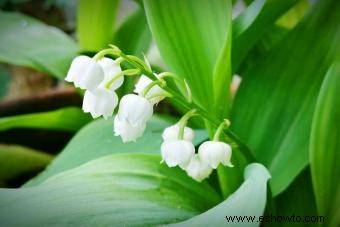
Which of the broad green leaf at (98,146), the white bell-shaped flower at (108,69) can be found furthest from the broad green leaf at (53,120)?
the white bell-shaped flower at (108,69)

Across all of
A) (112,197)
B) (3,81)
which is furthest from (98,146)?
(3,81)

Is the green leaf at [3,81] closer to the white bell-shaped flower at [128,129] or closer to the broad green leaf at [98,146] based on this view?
the broad green leaf at [98,146]

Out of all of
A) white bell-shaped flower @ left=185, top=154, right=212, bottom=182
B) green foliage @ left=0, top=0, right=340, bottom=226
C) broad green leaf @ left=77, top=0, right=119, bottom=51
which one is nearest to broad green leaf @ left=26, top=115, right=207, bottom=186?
green foliage @ left=0, top=0, right=340, bottom=226

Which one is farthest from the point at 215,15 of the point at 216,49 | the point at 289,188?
the point at 289,188

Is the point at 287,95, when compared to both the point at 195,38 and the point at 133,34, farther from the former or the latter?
the point at 133,34

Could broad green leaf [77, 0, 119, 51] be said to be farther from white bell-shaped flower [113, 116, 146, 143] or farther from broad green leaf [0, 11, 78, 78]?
white bell-shaped flower [113, 116, 146, 143]

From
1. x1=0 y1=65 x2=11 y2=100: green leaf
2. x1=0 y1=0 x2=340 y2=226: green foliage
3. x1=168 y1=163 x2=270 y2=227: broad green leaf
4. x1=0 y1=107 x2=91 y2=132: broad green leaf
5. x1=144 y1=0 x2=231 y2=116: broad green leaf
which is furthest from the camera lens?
x1=0 y1=65 x2=11 y2=100: green leaf

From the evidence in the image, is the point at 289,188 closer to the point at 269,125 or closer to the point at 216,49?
the point at 269,125
